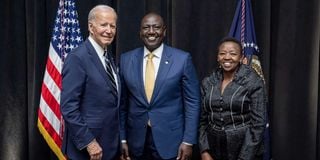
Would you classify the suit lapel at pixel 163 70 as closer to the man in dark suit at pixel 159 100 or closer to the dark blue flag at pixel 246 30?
the man in dark suit at pixel 159 100

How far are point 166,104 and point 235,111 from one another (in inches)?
17.2

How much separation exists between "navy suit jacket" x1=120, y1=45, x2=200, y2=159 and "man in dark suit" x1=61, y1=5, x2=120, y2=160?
7.3 inches

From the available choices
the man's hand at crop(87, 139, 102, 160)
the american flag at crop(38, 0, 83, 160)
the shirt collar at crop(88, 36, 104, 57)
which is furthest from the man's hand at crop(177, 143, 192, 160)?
the american flag at crop(38, 0, 83, 160)

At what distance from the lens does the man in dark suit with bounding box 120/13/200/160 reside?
248cm

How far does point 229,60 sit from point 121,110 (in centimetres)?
78

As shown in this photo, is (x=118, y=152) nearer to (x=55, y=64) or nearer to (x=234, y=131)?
(x=234, y=131)

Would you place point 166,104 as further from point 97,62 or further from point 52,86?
point 52,86

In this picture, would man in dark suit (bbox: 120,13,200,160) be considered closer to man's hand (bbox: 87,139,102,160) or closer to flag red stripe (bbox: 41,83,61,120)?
man's hand (bbox: 87,139,102,160)

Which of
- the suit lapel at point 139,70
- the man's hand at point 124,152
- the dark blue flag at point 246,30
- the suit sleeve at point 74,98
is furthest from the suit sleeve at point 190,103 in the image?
the dark blue flag at point 246,30

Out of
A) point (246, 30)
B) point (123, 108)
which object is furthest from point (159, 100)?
point (246, 30)

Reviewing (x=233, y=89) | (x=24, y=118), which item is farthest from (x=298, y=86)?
(x=24, y=118)

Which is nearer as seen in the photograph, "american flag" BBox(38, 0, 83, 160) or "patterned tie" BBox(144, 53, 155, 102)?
"patterned tie" BBox(144, 53, 155, 102)

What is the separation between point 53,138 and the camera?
3223 mm

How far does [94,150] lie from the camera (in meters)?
2.20
